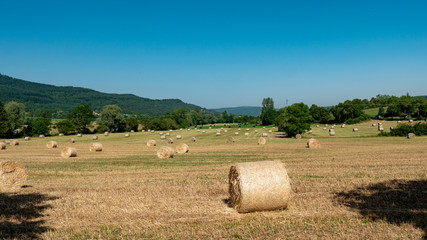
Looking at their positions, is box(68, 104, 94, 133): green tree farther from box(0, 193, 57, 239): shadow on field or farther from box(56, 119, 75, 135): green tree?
box(0, 193, 57, 239): shadow on field

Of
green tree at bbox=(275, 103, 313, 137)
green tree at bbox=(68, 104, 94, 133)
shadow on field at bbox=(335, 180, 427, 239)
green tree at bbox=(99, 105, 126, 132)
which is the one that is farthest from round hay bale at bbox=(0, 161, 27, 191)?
green tree at bbox=(99, 105, 126, 132)

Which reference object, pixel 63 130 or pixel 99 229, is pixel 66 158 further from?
pixel 63 130

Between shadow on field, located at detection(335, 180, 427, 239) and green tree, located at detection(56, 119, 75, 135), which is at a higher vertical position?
green tree, located at detection(56, 119, 75, 135)

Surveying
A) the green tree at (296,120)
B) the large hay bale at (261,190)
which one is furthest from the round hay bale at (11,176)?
the green tree at (296,120)

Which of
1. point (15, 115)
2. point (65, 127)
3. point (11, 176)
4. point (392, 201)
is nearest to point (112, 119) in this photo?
point (65, 127)

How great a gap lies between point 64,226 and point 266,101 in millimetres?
139198

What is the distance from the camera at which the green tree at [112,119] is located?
8638cm

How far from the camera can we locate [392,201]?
34.7 feet

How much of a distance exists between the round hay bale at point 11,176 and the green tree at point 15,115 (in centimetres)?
6711

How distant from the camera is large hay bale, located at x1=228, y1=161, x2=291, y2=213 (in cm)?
964

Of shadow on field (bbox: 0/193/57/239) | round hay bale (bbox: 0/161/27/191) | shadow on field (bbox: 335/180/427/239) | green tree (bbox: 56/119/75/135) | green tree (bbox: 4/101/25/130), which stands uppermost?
green tree (bbox: 4/101/25/130)

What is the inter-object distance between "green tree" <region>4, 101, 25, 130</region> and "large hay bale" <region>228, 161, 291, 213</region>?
3058 inches

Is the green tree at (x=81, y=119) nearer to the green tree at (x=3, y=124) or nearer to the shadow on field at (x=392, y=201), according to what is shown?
the green tree at (x=3, y=124)

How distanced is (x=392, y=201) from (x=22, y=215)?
42.1ft
